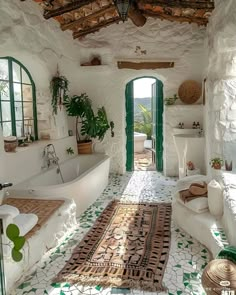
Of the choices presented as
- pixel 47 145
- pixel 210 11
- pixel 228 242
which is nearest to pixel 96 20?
pixel 210 11

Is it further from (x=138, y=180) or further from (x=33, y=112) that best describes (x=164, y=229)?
(x=33, y=112)

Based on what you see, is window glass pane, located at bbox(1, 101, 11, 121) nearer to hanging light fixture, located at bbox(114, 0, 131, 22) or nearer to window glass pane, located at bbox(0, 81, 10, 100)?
window glass pane, located at bbox(0, 81, 10, 100)

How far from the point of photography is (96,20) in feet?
16.8

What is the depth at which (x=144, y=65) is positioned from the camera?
5578 mm

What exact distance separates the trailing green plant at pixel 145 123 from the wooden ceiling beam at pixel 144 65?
225cm

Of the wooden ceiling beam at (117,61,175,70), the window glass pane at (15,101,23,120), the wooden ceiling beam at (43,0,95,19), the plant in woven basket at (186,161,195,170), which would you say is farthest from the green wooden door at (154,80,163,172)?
the window glass pane at (15,101,23,120)

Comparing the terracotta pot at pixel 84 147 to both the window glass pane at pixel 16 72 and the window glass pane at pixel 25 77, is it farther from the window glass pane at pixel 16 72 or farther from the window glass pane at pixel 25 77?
the window glass pane at pixel 16 72

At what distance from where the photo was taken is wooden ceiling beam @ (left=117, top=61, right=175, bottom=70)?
5.52 metres

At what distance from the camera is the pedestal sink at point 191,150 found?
5.02 meters

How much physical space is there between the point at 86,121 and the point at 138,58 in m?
1.66

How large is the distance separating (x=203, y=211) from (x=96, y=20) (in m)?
3.96

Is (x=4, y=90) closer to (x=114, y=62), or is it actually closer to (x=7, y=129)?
(x=7, y=129)

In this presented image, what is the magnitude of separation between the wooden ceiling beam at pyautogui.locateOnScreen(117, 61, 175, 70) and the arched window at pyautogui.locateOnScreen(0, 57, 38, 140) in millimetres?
1959

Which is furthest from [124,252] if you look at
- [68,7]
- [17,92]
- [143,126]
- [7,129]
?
[143,126]
